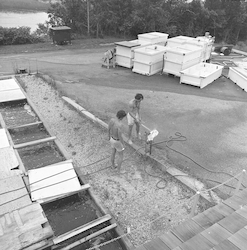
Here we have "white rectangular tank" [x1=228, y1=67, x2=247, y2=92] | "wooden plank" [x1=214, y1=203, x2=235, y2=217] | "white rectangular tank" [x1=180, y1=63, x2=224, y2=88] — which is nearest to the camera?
"wooden plank" [x1=214, y1=203, x2=235, y2=217]

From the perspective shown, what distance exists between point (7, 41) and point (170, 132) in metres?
16.5

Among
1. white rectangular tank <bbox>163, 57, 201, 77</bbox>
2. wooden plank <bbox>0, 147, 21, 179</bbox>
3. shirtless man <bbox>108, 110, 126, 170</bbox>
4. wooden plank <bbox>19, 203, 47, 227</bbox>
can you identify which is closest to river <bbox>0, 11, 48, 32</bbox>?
white rectangular tank <bbox>163, 57, 201, 77</bbox>

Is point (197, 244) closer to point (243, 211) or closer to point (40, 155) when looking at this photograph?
point (243, 211)

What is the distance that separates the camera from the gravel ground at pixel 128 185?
5141 mm

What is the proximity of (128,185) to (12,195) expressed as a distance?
8.32ft

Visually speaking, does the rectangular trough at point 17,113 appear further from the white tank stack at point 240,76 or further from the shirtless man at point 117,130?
the white tank stack at point 240,76

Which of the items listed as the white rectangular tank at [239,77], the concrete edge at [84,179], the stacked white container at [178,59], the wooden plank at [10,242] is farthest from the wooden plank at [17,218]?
the white rectangular tank at [239,77]

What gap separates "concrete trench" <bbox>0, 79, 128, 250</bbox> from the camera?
492 centimetres

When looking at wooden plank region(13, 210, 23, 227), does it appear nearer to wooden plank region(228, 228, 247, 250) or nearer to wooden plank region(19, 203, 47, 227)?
wooden plank region(19, 203, 47, 227)

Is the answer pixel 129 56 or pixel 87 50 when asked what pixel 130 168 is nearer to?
pixel 129 56

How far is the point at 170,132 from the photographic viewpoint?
8391 mm

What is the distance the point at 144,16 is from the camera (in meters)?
22.8

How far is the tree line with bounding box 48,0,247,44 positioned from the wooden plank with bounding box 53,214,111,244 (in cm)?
2049

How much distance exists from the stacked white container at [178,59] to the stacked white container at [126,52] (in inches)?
75.0
